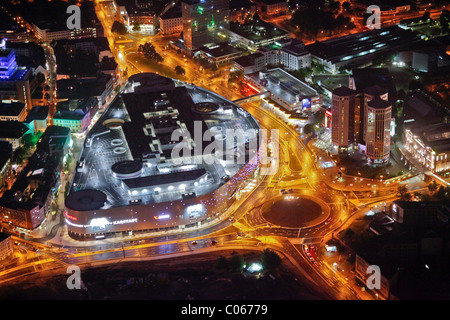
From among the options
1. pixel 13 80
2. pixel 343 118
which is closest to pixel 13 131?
pixel 13 80

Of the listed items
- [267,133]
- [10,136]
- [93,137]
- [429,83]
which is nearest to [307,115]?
[267,133]

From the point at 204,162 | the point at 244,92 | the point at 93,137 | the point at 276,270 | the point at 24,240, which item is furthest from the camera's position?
the point at 244,92

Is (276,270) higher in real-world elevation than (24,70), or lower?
lower

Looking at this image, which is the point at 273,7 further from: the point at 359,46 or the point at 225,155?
the point at 225,155

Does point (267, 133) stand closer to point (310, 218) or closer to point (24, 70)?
point (310, 218)

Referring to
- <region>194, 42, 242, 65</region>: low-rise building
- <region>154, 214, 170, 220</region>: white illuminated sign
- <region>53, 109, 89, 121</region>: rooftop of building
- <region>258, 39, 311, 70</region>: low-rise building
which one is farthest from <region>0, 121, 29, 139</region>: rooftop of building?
<region>258, 39, 311, 70</region>: low-rise building

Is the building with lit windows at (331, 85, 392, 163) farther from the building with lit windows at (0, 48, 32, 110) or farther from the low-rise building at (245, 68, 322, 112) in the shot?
the building with lit windows at (0, 48, 32, 110)

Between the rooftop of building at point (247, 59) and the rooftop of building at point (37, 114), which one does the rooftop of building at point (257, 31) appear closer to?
the rooftop of building at point (247, 59)
